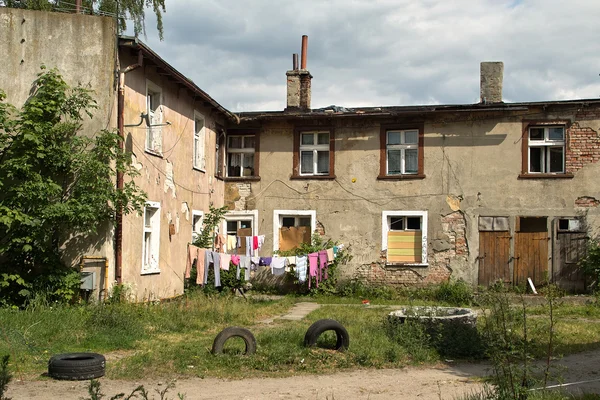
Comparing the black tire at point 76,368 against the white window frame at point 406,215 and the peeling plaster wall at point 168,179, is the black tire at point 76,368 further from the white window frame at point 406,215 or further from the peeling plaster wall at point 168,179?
the white window frame at point 406,215

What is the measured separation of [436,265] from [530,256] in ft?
8.85

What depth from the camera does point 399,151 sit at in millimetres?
21656

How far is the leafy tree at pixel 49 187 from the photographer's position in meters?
13.5

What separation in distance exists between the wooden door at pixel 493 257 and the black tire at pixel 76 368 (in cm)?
1388

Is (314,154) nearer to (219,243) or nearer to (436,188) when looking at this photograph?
(436,188)

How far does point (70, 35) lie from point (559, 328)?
1179 centimetres

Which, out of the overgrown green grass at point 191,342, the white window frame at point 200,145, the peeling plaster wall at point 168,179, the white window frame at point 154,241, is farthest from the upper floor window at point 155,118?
the overgrown green grass at point 191,342

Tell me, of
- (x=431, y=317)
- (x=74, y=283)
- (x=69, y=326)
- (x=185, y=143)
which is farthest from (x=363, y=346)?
(x=185, y=143)

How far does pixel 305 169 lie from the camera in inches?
880

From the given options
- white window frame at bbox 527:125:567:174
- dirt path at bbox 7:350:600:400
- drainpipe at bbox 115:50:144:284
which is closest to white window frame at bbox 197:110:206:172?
drainpipe at bbox 115:50:144:284

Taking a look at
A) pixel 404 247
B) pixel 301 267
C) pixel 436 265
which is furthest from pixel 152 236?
pixel 436 265

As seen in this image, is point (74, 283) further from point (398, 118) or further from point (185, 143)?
point (398, 118)

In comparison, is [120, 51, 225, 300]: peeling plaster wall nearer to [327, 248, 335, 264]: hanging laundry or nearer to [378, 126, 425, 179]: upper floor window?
[327, 248, 335, 264]: hanging laundry

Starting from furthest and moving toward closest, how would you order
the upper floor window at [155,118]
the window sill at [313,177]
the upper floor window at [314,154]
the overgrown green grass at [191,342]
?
the upper floor window at [314,154] < the window sill at [313,177] < the upper floor window at [155,118] < the overgrown green grass at [191,342]
